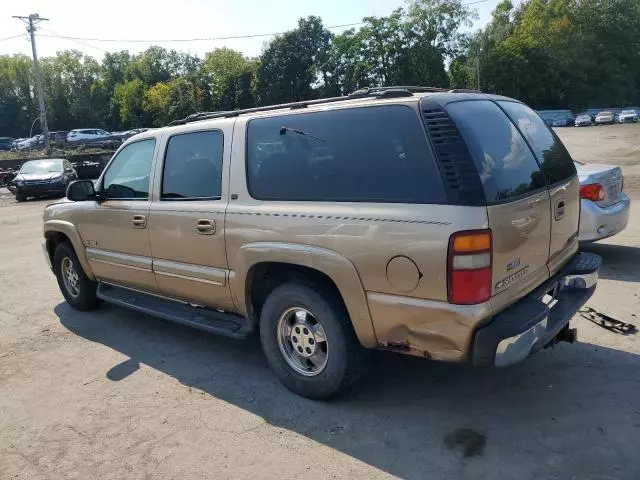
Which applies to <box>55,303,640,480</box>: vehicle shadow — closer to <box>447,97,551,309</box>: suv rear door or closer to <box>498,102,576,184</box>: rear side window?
<box>447,97,551,309</box>: suv rear door

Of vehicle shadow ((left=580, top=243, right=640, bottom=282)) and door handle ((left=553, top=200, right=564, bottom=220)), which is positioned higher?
door handle ((left=553, top=200, right=564, bottom=220))

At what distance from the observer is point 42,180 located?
19.2 metres

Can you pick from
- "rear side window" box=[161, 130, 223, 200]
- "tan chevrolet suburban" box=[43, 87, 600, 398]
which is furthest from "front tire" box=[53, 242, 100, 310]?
"rear side window" box=[161, 130, 223, 200]

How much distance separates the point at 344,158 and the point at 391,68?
2557 inches

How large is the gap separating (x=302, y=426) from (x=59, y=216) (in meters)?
3.81

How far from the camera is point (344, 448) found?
325 centimetres

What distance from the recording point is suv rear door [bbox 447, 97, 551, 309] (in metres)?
3.03

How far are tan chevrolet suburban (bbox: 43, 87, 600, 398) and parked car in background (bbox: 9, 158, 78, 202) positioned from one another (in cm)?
1637

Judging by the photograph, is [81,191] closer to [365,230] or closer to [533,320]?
[365,230]

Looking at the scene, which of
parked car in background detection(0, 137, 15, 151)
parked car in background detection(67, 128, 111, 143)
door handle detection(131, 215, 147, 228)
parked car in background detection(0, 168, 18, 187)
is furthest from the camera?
parked car in background detection(0, 137, 15, 151)

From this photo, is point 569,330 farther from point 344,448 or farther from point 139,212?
point 139,212

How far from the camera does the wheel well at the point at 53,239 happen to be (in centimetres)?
610

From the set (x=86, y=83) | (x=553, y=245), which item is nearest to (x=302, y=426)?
(x=553, y=245)

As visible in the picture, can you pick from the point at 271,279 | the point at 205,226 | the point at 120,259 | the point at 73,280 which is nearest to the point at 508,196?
the point at 271,279
